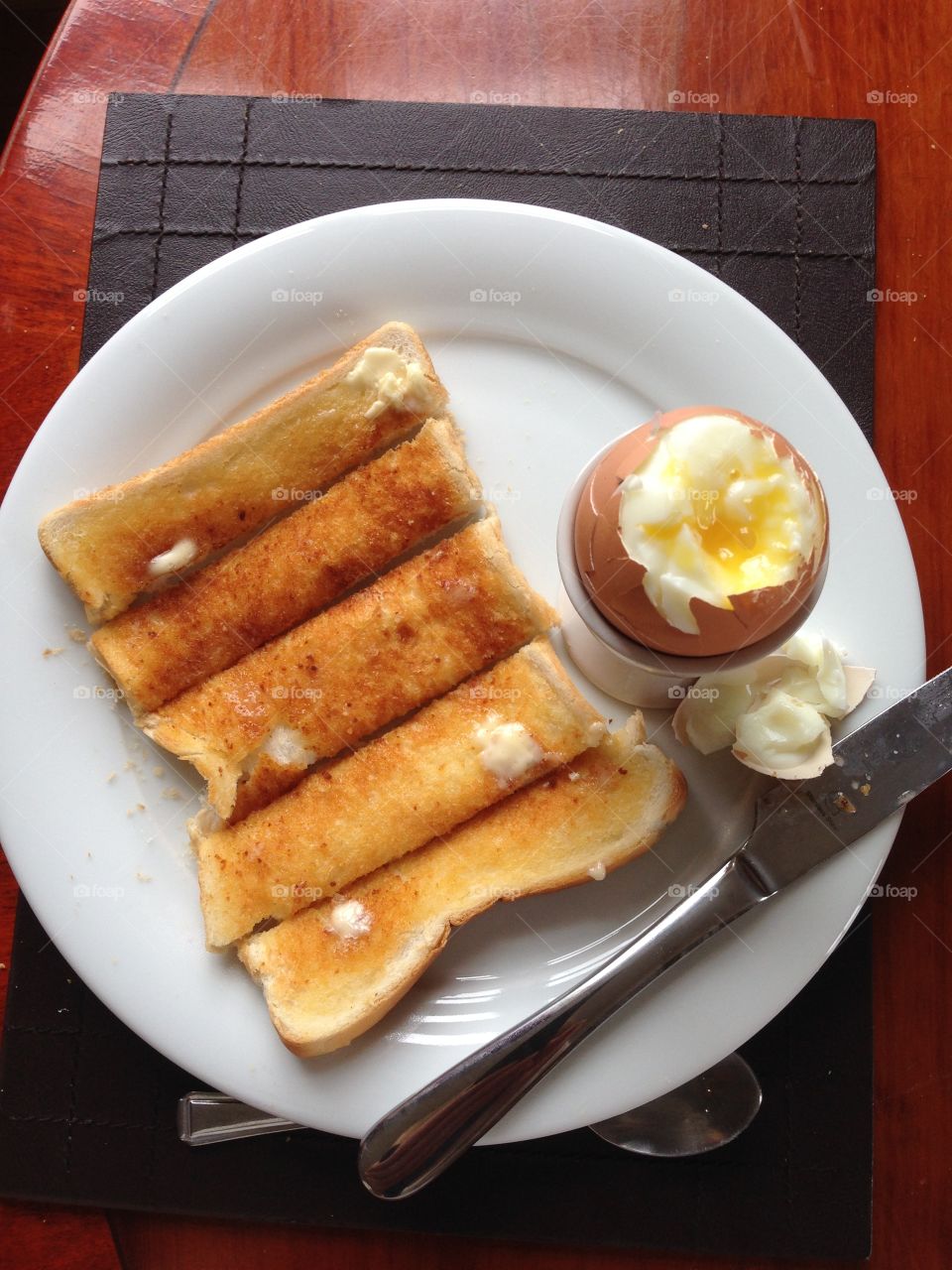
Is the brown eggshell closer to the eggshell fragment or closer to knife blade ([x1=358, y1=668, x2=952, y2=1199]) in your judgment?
the eggshell fragment

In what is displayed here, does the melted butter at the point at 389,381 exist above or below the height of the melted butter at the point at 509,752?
above

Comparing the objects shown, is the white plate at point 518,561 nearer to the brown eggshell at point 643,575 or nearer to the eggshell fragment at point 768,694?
the eggshell fragment at point 768,694

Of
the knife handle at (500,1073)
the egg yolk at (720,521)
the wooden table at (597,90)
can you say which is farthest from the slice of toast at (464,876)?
the wooden table at (597,90)

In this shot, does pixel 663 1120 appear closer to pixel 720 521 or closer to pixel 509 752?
pixel 509 752

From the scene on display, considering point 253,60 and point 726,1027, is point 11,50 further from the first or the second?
point 726,1027

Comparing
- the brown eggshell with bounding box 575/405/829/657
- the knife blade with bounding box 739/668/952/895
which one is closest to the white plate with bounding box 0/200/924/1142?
the knife blade with bounding box 739/668/952/895

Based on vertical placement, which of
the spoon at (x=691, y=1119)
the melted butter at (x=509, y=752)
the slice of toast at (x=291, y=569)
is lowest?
the spoon at (x=691, y=1119)
